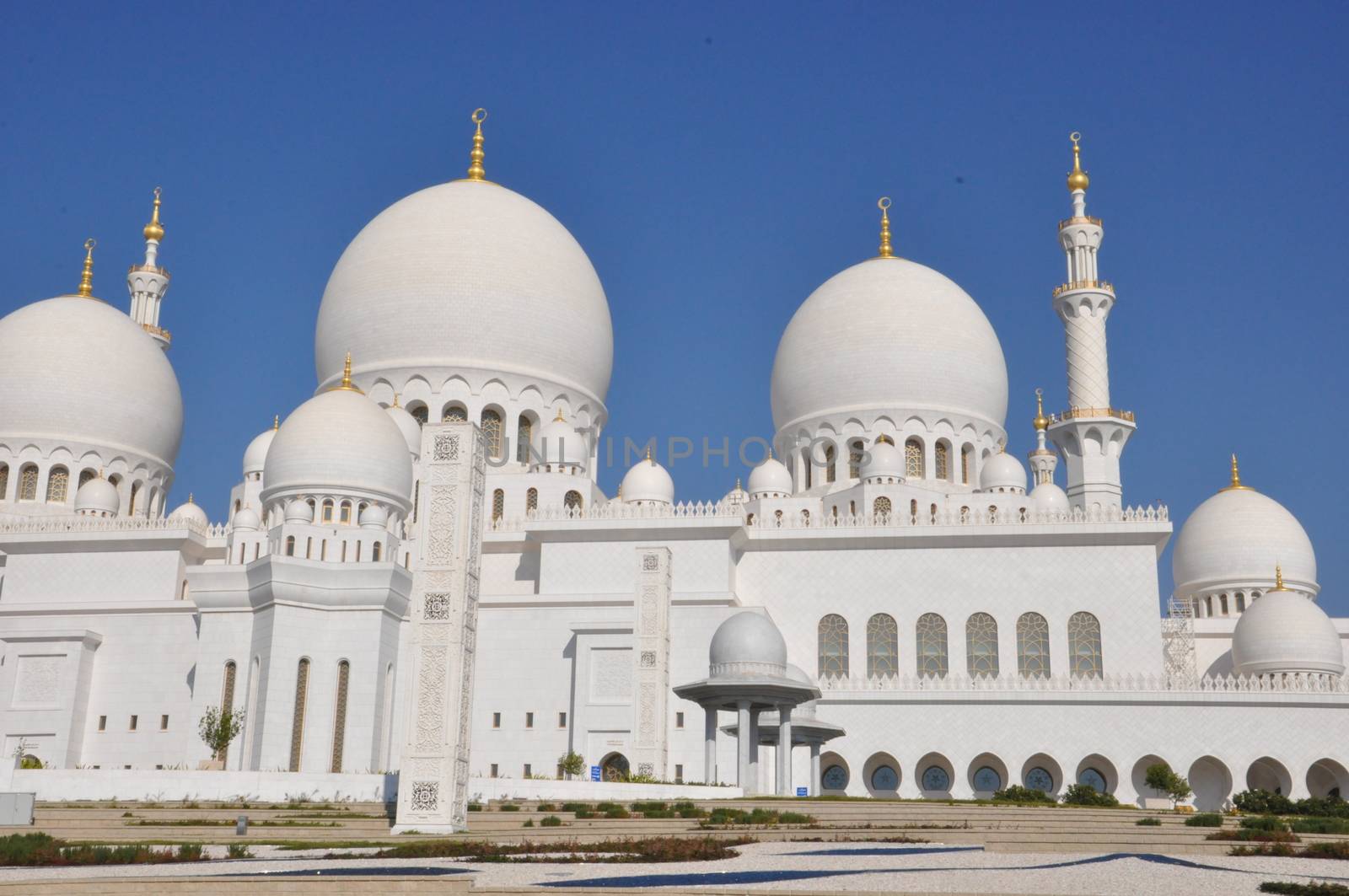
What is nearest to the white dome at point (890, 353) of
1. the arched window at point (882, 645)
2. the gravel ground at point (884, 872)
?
the arched window at point (882, 645)

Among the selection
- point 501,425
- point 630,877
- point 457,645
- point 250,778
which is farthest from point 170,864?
point 501,425

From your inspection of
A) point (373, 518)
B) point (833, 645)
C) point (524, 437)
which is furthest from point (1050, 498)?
point (373, 518)

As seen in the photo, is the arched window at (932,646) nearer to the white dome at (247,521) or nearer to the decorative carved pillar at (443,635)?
the white dome at (247,521)

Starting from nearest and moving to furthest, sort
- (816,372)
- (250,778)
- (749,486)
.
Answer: (250,778) < (749,486) < (816,372)

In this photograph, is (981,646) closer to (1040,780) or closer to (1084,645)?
(1084,645)

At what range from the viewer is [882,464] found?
33.8 meters

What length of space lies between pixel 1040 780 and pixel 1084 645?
3.51 meters

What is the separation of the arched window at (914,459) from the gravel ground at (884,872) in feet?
74.5

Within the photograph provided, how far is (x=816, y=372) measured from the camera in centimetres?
3741

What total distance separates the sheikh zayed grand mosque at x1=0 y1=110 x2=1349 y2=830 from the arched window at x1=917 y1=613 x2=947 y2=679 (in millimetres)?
64

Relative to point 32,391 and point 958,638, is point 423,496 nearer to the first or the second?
point 958,638

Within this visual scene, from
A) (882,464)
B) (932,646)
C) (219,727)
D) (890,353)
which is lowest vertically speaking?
(219,727)

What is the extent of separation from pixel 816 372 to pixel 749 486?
13.5 feet

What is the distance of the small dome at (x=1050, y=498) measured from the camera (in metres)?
33.2
